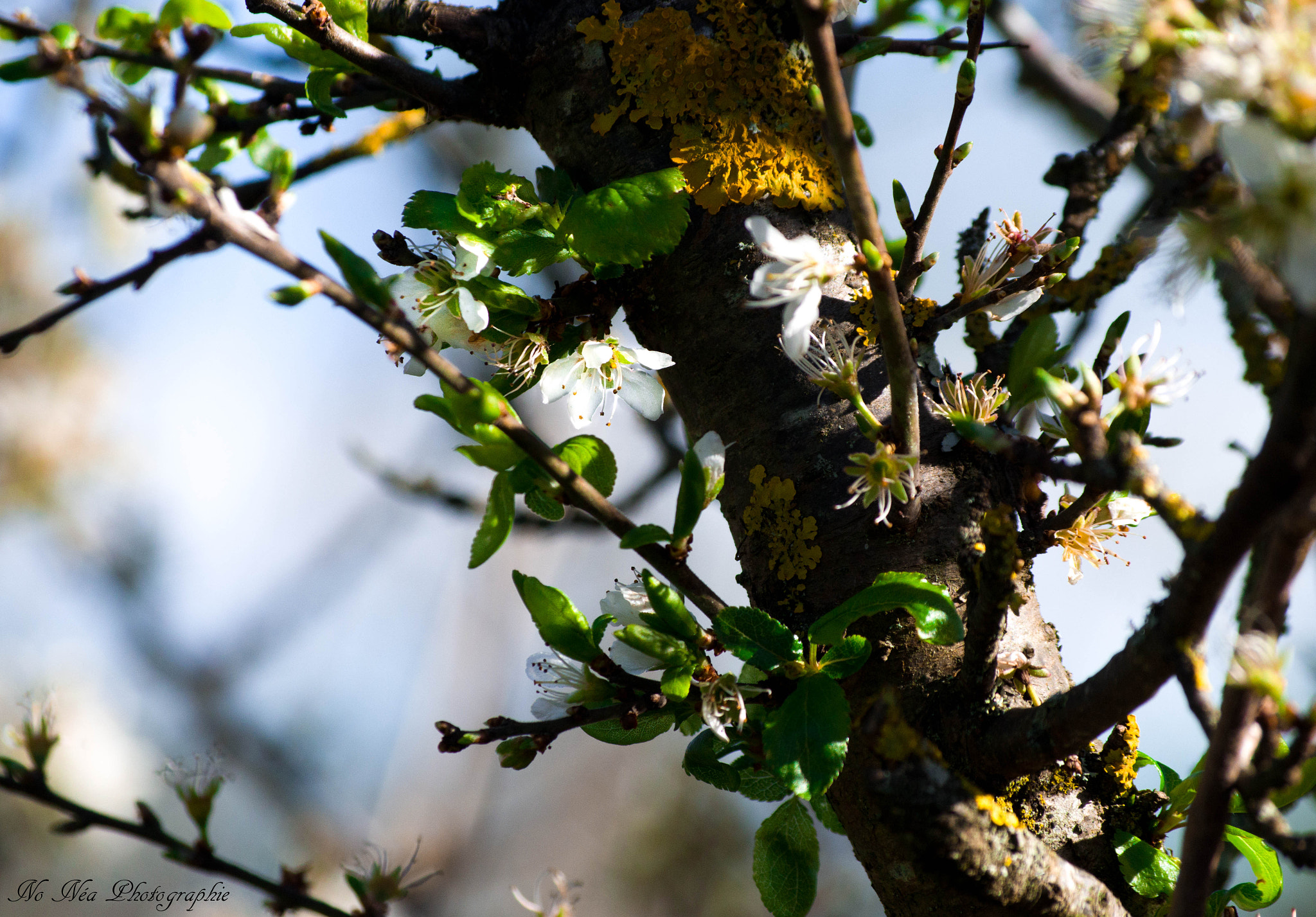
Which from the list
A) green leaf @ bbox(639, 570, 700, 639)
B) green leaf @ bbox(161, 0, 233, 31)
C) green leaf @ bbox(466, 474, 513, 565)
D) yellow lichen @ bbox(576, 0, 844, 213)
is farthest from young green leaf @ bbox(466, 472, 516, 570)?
green leaf @ bbox(161, 0, 233, 31)

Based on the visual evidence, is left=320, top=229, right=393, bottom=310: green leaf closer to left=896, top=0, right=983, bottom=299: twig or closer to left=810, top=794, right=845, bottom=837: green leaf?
left=896, top=0, right=983, bottom=299: twig

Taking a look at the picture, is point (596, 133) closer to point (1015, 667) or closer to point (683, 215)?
point (683, 215)

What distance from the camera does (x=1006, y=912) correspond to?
0.60 meters

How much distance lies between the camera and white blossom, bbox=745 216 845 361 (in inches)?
23.5

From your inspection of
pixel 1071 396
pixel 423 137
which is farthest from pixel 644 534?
pixel 423 137

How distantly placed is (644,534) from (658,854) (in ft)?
14.3

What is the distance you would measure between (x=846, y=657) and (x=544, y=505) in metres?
0.28

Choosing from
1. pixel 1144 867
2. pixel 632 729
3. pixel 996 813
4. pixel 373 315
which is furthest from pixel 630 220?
pixel 1144 867

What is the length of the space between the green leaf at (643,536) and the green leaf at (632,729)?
0.64ft

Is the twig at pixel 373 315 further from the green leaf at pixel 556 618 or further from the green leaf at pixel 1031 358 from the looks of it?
the green leaf at pixel 1031 358

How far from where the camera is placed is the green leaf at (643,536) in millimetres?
638

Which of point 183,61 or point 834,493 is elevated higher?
point 834,493

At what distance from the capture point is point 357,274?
0.53 metres

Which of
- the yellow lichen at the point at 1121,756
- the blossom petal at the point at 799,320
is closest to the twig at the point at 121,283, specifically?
the blossom petal at the point at 799,320
